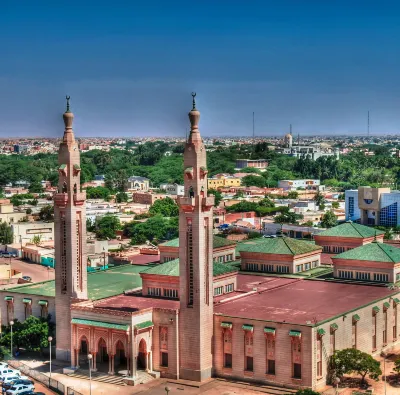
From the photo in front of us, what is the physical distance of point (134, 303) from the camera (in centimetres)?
4644

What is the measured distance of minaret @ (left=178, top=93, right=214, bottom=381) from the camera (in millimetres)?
41844

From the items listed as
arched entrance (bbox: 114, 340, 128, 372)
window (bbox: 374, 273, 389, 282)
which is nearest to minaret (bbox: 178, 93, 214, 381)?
arched entrance (bbox: 114, 340, 128, 372)

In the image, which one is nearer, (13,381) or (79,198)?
(13,381)

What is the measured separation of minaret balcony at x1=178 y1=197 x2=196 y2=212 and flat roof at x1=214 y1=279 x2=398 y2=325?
18.7 feet

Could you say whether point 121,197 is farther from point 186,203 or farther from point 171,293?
point 186,203

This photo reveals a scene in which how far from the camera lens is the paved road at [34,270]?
71869 millimetres

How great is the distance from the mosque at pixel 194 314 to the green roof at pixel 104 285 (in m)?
0.28

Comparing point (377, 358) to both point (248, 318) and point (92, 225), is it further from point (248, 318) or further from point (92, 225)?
point (92, 225)

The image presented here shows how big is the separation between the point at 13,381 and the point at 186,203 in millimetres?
12198

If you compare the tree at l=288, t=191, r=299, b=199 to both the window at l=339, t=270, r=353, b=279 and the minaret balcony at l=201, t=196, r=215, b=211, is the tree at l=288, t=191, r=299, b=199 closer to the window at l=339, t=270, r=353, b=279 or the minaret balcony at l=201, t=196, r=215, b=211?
the window at l=339, t=270, r=353, b=279

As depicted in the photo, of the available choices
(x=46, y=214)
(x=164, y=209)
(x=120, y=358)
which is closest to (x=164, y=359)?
(x=120, y=358)

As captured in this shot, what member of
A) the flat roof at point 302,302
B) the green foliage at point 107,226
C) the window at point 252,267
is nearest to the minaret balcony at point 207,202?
the flat roof at point 302,302

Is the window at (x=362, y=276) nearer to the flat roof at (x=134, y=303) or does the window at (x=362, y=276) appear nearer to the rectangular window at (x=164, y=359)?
the flat roof at (x=134, y=303)

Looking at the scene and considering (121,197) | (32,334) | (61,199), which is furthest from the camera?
(121,197)
